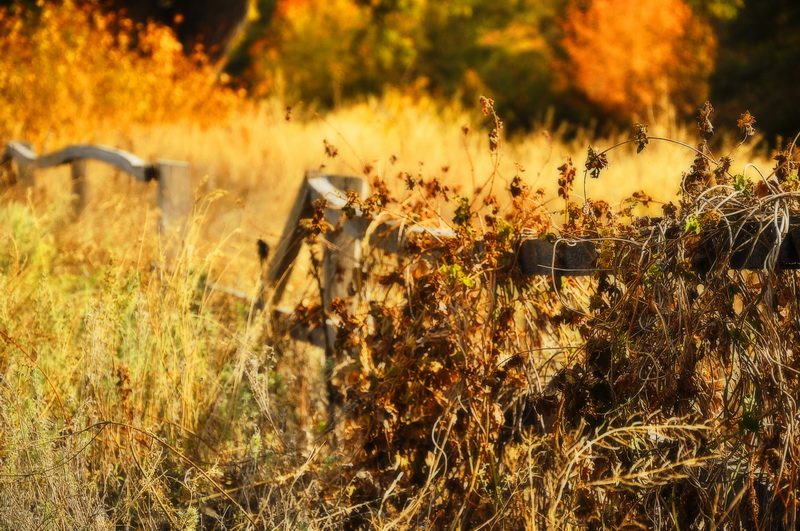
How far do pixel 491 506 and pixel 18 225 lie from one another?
355cm

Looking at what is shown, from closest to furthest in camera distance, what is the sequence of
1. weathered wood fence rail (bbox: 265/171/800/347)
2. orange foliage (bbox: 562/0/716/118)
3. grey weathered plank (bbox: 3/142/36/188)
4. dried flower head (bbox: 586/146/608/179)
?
1. weathered wood fence rail (bbox: 265/171/800/347)
2. dried flower head (bbox: 586/146/608/179)
3. grey weathered plank (bbox: 3/142/36/188)
4. orange foliage (bbox: 562/0/716/118)

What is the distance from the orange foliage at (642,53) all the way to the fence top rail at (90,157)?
632 inches

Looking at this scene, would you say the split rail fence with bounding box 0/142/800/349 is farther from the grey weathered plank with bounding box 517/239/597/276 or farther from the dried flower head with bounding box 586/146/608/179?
the dried flower head with bounding box 586/146/608/179

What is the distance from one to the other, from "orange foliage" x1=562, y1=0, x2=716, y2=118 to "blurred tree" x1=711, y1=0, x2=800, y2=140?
162 inches

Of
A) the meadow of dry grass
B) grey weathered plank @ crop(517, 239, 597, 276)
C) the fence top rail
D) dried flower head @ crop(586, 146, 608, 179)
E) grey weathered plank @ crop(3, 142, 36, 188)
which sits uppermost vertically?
dried flower head @ crop(586, 146, 608, 179)

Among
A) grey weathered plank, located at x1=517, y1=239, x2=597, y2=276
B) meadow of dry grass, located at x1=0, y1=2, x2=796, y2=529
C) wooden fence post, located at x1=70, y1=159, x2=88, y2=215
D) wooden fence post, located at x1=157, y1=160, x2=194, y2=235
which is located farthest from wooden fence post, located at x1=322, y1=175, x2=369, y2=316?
wooden fence post, located at x1=70, y1=159, x2=88, y2=215

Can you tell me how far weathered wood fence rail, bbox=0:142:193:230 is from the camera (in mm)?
5875

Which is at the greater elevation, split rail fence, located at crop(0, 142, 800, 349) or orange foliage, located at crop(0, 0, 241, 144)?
split rail fence, located at crop(0, 142, 800, 349)

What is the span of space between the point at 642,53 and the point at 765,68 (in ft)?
20.2

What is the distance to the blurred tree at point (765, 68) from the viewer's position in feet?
50.1

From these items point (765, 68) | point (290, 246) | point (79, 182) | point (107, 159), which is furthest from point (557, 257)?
point (765, 68)

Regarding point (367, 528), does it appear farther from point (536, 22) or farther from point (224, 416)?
point (536, 22)

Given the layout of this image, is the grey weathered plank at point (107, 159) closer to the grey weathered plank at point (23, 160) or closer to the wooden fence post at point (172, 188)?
the grey weathered plank at point (23, 160)

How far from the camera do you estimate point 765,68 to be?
640 inches
